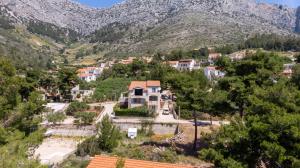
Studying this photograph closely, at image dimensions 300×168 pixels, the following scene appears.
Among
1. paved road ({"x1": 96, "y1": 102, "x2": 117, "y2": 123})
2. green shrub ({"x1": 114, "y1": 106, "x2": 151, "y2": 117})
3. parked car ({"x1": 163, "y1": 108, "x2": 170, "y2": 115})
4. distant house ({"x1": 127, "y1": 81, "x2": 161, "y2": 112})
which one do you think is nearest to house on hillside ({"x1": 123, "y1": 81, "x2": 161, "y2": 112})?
distant house ({"x1": 127, "y1": 81, "x2": 161, "y2": 112})

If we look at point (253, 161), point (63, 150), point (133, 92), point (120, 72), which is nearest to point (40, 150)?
point (63, 150)

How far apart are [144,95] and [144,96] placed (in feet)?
0.52

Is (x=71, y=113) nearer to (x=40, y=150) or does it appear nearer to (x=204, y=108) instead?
(x=40, y=150)

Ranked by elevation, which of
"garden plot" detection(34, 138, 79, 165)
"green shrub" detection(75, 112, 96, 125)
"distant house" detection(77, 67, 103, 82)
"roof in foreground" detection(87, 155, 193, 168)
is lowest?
"garden plot" detection(34, 138, 79, 165)

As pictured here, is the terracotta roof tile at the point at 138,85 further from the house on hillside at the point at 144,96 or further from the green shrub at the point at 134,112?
the green shrub at the point at 134,112

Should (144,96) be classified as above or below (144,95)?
below

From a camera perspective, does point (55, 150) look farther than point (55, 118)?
No

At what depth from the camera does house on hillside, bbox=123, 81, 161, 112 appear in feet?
191

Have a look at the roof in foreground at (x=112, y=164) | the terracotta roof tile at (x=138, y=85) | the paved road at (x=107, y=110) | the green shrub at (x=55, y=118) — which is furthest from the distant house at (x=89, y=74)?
the roof in foreground at (x=112, y=164)

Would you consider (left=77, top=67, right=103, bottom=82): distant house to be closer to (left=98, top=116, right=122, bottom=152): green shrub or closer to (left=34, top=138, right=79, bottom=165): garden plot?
(left=34, top=138, right=79, bottom=165): garden plot

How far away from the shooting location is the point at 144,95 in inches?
2301

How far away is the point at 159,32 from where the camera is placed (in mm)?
191000

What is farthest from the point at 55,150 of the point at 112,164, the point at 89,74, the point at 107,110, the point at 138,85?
the point at 89,74

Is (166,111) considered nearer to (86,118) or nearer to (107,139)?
(86,118)
